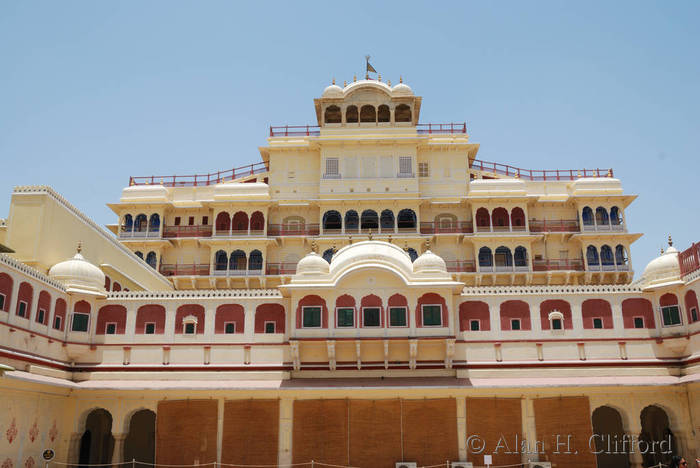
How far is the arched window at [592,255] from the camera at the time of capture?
47062 mm

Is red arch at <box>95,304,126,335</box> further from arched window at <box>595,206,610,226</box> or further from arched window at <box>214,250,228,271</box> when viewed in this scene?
arched window at <box>595,206,610,226</box>

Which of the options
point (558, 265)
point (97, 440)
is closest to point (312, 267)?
point (97, 440)

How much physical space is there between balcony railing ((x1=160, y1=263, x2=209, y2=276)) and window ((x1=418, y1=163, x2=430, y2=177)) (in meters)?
16.9

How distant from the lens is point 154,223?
49.2 metres

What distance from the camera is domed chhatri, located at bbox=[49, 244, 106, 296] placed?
32.2 meters

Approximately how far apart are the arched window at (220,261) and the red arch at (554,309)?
23.5 meters

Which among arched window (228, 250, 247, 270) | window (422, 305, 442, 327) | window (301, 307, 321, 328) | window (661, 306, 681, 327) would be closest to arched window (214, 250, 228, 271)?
arched window (228, 250, 247, 270)

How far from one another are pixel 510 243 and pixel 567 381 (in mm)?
16933

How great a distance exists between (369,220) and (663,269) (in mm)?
20502

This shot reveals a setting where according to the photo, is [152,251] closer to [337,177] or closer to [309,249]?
[309,249]

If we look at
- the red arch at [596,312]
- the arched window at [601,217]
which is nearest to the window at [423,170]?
the arched window at [601,217]

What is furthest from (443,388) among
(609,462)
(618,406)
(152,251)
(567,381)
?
(152,251)

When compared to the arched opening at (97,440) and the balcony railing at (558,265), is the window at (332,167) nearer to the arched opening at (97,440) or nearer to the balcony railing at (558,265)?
the balcony railing at (558,265)

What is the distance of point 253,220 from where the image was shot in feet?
159
